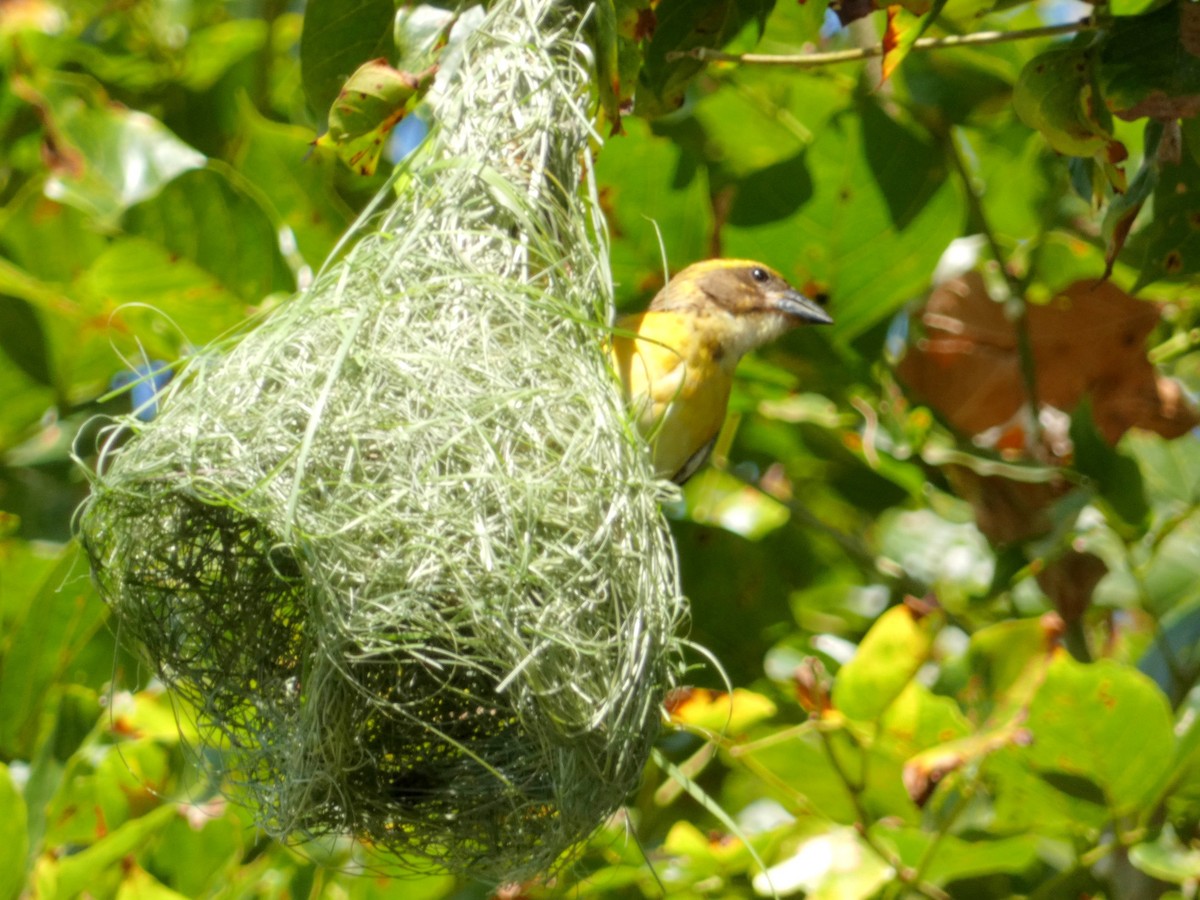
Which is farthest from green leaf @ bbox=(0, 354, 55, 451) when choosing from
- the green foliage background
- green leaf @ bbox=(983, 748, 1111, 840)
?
green leaf @ bbox=(983, 748, 1111, 840)

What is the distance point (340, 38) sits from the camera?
2.04m

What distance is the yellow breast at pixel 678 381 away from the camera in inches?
94.8

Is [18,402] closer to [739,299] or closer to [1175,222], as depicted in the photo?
[739,299]

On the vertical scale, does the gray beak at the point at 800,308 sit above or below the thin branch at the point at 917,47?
below

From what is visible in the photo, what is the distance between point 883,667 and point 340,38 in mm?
1281

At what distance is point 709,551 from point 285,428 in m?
1.25

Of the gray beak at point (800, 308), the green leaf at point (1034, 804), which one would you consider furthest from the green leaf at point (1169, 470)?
the green leaf at point (1034, 804)

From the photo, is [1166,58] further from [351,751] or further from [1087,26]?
[351,751]

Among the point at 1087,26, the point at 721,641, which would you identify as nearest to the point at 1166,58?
the point at 1087,26

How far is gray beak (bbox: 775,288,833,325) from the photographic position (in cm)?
263

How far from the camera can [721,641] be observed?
2.86 meters

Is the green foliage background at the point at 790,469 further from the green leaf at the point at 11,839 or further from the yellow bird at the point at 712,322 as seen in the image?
the yellow bird at the point at 712,322

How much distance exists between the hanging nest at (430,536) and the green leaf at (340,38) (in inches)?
5.4

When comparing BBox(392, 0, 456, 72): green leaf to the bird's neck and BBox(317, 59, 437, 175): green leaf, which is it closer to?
BBox(317, 59, 437, 175): green leaf
